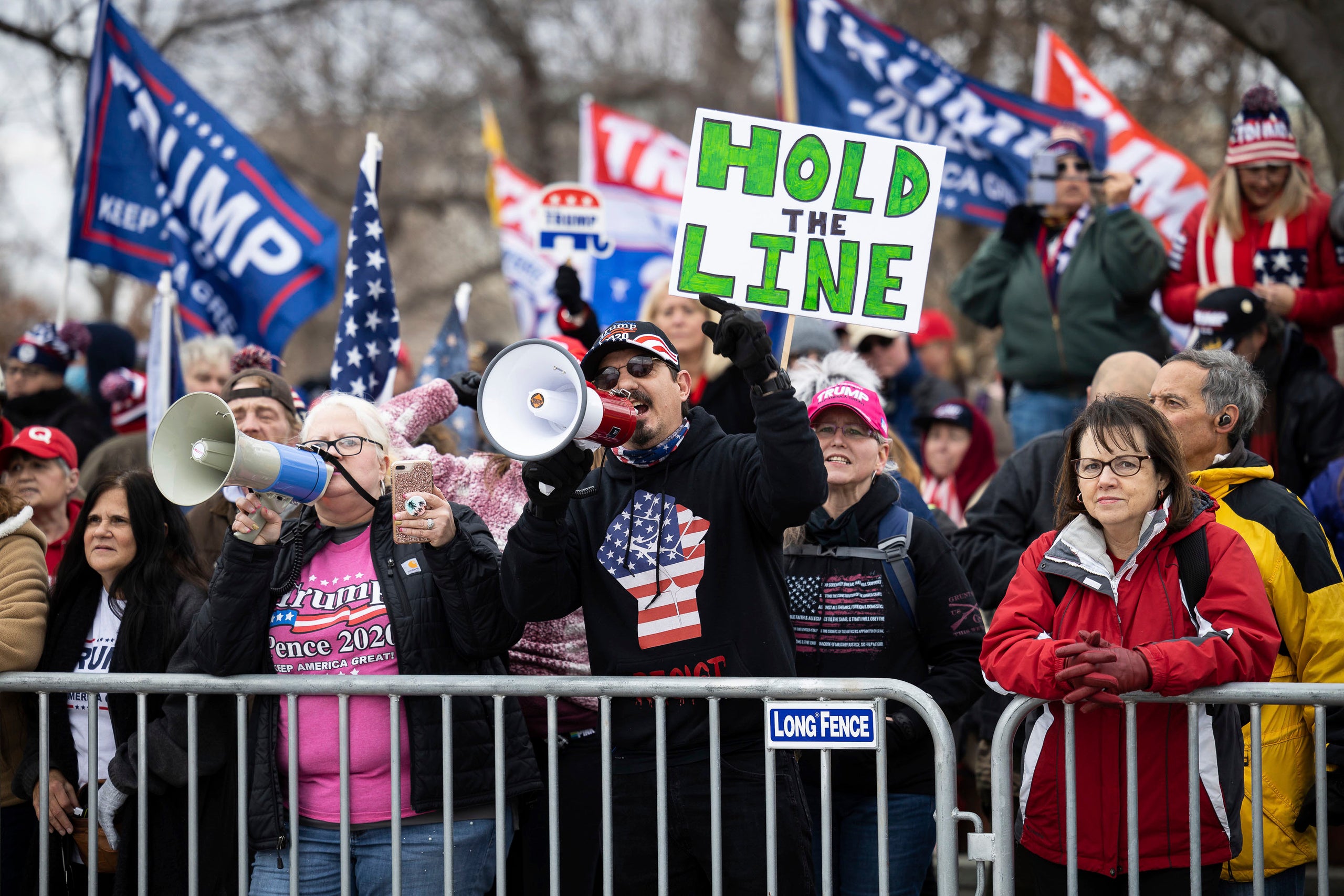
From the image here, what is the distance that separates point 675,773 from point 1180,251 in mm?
3976

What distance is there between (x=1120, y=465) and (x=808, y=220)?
1185mm

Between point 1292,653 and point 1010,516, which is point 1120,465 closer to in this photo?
point 1292,653

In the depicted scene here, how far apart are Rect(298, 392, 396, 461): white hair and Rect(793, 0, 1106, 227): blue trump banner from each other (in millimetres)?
4155

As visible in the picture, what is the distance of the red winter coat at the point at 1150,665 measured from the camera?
10.8 ft

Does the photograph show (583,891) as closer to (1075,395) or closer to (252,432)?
(252,432)

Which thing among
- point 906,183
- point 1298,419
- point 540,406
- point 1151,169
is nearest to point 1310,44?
point 1151,169

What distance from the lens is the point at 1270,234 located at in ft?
19.9

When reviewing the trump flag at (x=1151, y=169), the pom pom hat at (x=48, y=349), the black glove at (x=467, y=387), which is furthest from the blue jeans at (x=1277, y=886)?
the pom pom hat at (x=48, y=349)

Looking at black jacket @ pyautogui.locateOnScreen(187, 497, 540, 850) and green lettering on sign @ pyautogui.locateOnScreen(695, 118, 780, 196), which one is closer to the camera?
black jacket @ pyautogui.locateOnScreen(187, 497, 540, 850)

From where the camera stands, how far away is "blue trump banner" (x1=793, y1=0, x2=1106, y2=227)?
24.9 ft

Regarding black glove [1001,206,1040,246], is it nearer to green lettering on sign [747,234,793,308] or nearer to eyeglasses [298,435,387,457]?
green lettering on sign [747,234,793,308]

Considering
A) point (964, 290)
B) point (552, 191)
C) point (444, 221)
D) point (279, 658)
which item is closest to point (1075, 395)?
point (964, 290)

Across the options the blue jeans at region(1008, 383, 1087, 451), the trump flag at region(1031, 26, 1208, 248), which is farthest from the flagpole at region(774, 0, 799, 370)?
the trump flag at region(1031, 26, 1208, 248)

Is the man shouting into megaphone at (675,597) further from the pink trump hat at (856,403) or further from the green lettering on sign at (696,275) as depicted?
the pink trump hat at (856,403)
